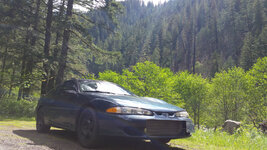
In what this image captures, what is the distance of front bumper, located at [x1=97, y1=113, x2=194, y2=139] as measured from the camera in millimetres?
3513

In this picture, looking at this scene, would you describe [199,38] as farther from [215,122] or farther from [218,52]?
[215,122]

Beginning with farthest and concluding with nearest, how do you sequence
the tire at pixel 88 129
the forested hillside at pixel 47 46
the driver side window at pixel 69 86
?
the forested hillside at pixel 47 46
the driver side window at pixel 69 86
the tire at pixel 88 129

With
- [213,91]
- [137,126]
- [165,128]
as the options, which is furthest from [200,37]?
[137,126]

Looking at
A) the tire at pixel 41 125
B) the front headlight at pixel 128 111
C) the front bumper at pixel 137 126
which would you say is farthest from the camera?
the tire at pixel 41 125

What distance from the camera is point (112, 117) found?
3.62m

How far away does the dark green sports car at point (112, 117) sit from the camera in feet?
11.7

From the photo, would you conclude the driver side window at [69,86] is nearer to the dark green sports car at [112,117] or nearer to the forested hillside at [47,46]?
the dark green sports car at [112,117]

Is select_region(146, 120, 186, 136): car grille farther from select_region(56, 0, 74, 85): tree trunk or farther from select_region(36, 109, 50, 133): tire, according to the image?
select_region(56, 0, 74, 85): tree trunk

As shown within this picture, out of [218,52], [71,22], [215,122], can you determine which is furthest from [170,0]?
[71,22]

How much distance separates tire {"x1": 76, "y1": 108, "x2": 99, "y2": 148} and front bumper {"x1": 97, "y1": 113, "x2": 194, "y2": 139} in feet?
0.51

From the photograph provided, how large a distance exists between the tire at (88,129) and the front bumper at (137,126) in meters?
0.15

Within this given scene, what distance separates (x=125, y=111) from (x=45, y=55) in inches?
428

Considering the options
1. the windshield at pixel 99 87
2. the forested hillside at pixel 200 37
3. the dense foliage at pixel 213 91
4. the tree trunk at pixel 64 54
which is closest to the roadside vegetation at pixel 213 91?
the dense foliage at pixel 213 91

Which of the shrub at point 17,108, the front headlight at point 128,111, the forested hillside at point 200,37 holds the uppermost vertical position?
the forested hillside at point 200,37
